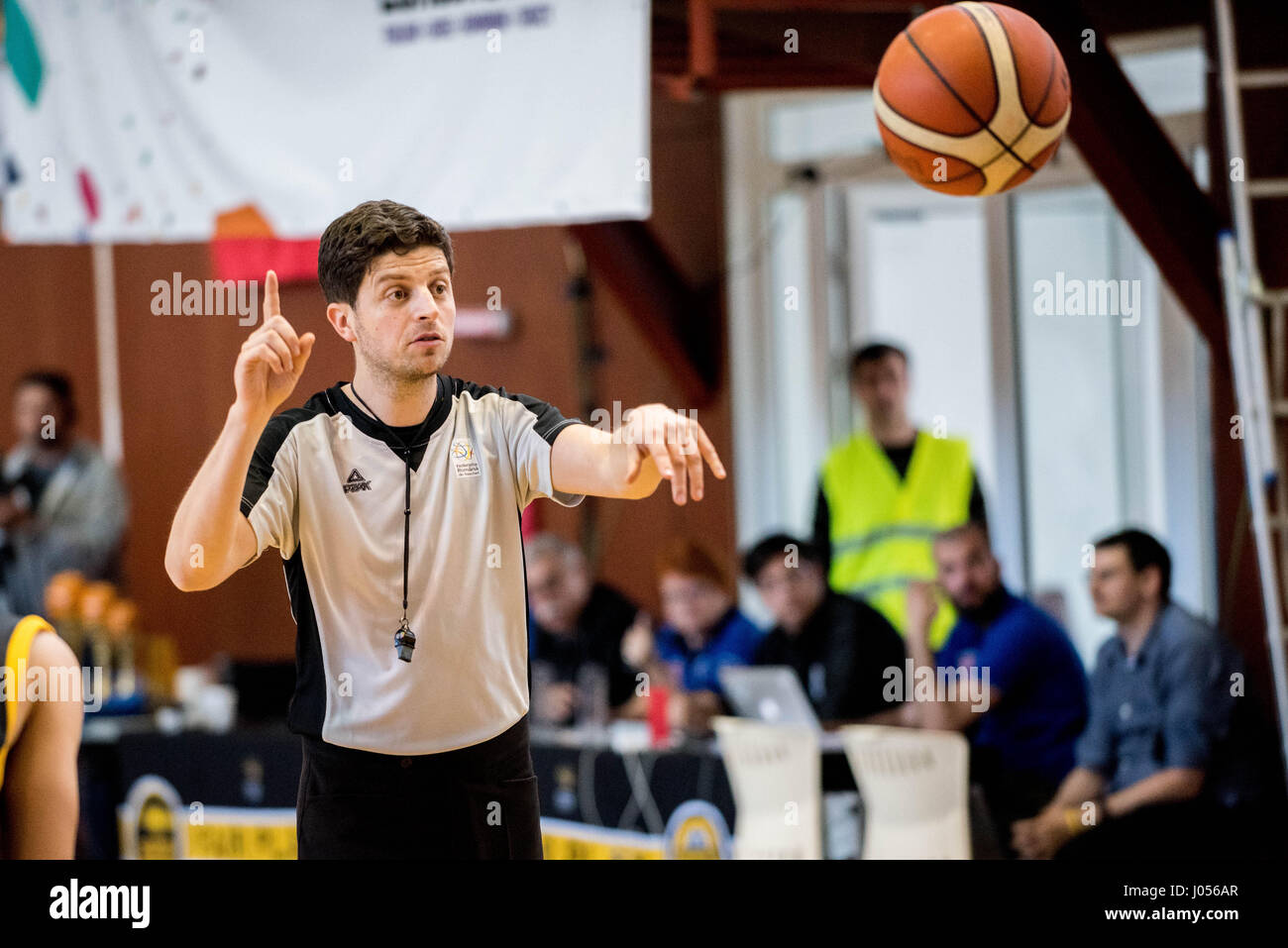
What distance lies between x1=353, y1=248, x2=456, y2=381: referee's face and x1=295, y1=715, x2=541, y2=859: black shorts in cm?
68

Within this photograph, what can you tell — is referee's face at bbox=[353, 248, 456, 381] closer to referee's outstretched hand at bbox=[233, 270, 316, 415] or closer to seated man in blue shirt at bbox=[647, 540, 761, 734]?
referee's outstretched hand at bbox=[233, 270, 316, 415]

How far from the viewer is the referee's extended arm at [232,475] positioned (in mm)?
2383

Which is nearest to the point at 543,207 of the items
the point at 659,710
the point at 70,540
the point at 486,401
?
the point at 659,710

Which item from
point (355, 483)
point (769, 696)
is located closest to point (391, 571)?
point (355, 483)

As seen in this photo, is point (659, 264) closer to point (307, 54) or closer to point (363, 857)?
point (307, 54)

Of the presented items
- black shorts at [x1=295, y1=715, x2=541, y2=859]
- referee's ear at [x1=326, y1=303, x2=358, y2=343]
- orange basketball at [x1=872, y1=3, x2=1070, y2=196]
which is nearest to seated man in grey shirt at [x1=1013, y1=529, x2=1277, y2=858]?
orange basketball at [x1=872, y1=3, x2=1070, y2=196]

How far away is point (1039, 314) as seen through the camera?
22.3 ft

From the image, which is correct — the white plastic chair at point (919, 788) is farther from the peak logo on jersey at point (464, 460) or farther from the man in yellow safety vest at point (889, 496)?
the peak logo on jersey at point (464, 460)

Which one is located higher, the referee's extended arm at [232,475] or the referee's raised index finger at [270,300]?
the referee's raised index finger at [270,300]

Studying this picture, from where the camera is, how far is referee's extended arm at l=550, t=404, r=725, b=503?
2311mm

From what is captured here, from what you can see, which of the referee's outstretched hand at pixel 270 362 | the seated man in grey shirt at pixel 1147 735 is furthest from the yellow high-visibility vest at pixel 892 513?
the referee's outstretched hand at pixel 270 362

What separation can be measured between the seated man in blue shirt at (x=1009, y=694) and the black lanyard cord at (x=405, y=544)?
3074mm

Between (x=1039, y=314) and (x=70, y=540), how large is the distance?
196 inches

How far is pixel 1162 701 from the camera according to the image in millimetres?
4918
